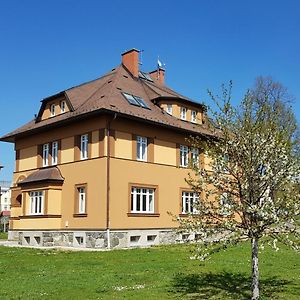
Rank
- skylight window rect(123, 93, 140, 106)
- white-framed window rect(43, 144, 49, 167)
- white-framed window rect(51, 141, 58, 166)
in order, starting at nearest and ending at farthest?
skylight window rect(123, 93, 140, 106), white-framed window rect(51, 141, 58, 166), white-framed window rect(43, 144, 49, 167)

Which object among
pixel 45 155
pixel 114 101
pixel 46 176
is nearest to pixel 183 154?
pixel 114 101

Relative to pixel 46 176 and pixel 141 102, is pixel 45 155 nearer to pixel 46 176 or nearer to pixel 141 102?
pixel 46 176

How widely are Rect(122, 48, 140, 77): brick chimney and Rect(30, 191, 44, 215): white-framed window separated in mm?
10578

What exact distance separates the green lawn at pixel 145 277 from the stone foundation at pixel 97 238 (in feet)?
15.7

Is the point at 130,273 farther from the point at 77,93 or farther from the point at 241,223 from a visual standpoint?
the point at 77,93

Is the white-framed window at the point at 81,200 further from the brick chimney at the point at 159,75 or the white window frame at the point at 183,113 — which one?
the brick chimney at the point at 159,75

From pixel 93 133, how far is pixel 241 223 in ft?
56.2

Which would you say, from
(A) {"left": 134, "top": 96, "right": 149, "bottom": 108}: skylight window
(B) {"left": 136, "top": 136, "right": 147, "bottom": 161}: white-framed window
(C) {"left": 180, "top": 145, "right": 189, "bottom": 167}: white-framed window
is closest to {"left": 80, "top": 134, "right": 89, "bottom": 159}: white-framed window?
(B) {"left": 136, "top": 136, "right": 147, "bottom": 161}: white-framed window

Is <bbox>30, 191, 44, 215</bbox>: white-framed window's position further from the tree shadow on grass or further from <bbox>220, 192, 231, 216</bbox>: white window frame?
<bbox>220, 192, 231, 216</bbox>: white window frame

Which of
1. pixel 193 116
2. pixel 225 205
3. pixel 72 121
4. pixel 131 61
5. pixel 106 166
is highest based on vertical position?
pixel 131 61

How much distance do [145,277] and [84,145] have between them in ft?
47.2

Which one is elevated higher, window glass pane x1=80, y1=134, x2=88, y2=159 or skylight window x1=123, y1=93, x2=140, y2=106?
skylight window x1=123, y1=93, x2=140, y2=106

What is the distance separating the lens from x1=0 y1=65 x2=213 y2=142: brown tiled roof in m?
25.5

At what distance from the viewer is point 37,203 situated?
27828mm
